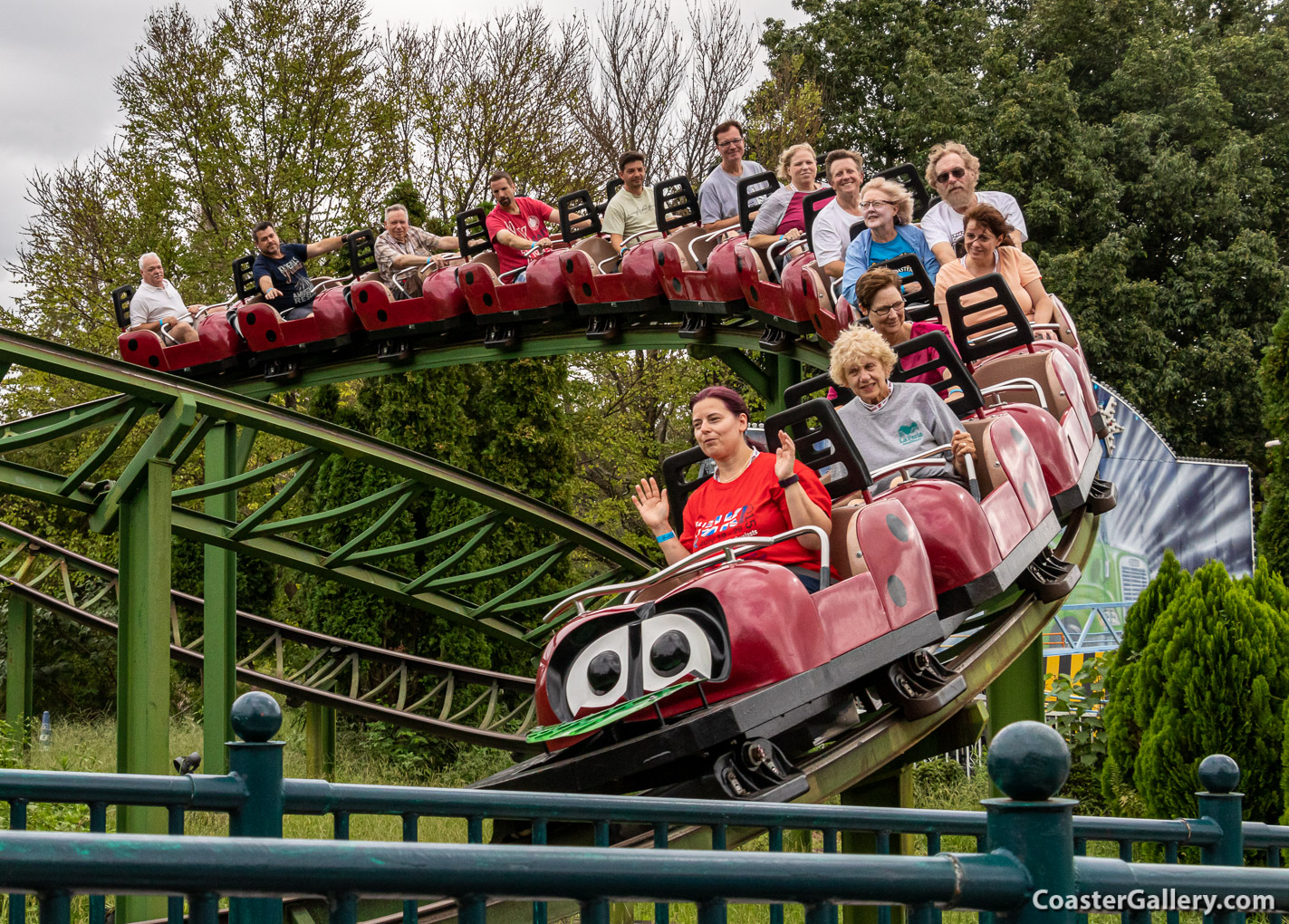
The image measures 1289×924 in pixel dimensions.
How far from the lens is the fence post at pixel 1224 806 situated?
204cm

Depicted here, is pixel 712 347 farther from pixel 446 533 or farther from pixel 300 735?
pixel 300 735

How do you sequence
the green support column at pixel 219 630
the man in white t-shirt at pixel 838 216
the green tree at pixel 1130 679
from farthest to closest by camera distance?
the green support column at pixel 219 630 < the man in white t-shirt at pixel 838 216 < the green tree at pixel 1130 679

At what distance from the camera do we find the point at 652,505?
372 cm

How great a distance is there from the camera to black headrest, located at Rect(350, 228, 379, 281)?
9539 millimetres

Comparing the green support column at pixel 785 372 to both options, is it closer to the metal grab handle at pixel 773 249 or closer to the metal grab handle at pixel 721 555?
the metal grab handle at pixel 773 249

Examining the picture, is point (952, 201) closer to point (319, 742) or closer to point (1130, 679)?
point (1130, 679)

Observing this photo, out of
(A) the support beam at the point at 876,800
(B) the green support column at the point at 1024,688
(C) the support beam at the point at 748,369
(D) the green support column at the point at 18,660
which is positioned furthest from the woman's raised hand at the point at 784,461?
(D) the green support column at the point at 18,660

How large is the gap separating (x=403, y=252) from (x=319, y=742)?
3.43 metres

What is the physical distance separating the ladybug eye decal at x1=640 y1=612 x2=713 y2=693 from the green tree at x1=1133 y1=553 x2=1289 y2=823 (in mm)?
2905

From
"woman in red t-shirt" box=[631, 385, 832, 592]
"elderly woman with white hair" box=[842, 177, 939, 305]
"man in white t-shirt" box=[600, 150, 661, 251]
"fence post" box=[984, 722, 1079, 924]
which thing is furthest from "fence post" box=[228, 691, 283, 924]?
"man in white t-shirt" box=[600, 150, 661, 251]

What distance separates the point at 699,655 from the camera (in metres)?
3.23

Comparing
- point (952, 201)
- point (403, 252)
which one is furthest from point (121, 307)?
point (952, 201)

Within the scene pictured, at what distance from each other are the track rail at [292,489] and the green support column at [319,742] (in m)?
1.17

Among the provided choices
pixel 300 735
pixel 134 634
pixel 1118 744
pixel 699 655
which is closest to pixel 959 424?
pixel 699 655
